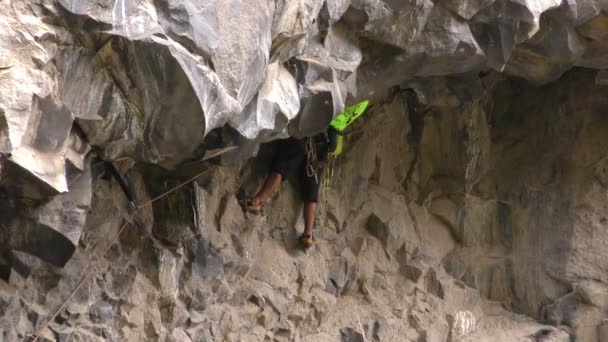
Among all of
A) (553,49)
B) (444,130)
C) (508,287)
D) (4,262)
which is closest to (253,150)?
(4,262)

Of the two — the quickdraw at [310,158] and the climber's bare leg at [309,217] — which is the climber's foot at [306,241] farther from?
the quickdraw at [310,158]

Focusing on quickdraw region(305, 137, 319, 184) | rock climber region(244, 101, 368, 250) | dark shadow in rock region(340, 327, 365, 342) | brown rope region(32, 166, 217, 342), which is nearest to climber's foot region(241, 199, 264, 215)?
rock climber region(244, 101, 368, 250)

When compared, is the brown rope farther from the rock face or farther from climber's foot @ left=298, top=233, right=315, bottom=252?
climber's foot @ left=298, top=233, right=315, bottom=252

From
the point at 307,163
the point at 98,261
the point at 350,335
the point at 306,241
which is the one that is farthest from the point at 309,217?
the point at 98,261

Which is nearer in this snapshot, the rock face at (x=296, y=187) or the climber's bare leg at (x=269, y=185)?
the rock face at (x=296, y=187)

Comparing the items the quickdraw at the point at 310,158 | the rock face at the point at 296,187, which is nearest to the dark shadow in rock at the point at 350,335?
the rock face at the point at 296,187

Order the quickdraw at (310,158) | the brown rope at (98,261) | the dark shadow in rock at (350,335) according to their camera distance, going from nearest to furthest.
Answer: the brown rope at (98,261) < the quickdraw at (310,158) < the dark shadow in rock at (350,335)

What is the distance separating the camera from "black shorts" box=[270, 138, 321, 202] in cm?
461

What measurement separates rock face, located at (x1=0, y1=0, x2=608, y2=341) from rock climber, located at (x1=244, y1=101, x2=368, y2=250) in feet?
0.25

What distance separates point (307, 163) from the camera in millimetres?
4738

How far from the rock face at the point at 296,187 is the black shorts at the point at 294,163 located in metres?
0.08

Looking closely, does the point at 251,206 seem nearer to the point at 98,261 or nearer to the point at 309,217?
the point at 309,217

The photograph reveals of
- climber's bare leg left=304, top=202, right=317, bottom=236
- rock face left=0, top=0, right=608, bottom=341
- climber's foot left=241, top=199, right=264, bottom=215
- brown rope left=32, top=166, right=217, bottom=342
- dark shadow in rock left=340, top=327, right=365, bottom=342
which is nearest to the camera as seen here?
rock face left=0, top=0, right=608, bottom=341

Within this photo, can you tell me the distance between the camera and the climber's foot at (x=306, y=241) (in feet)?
15.9
